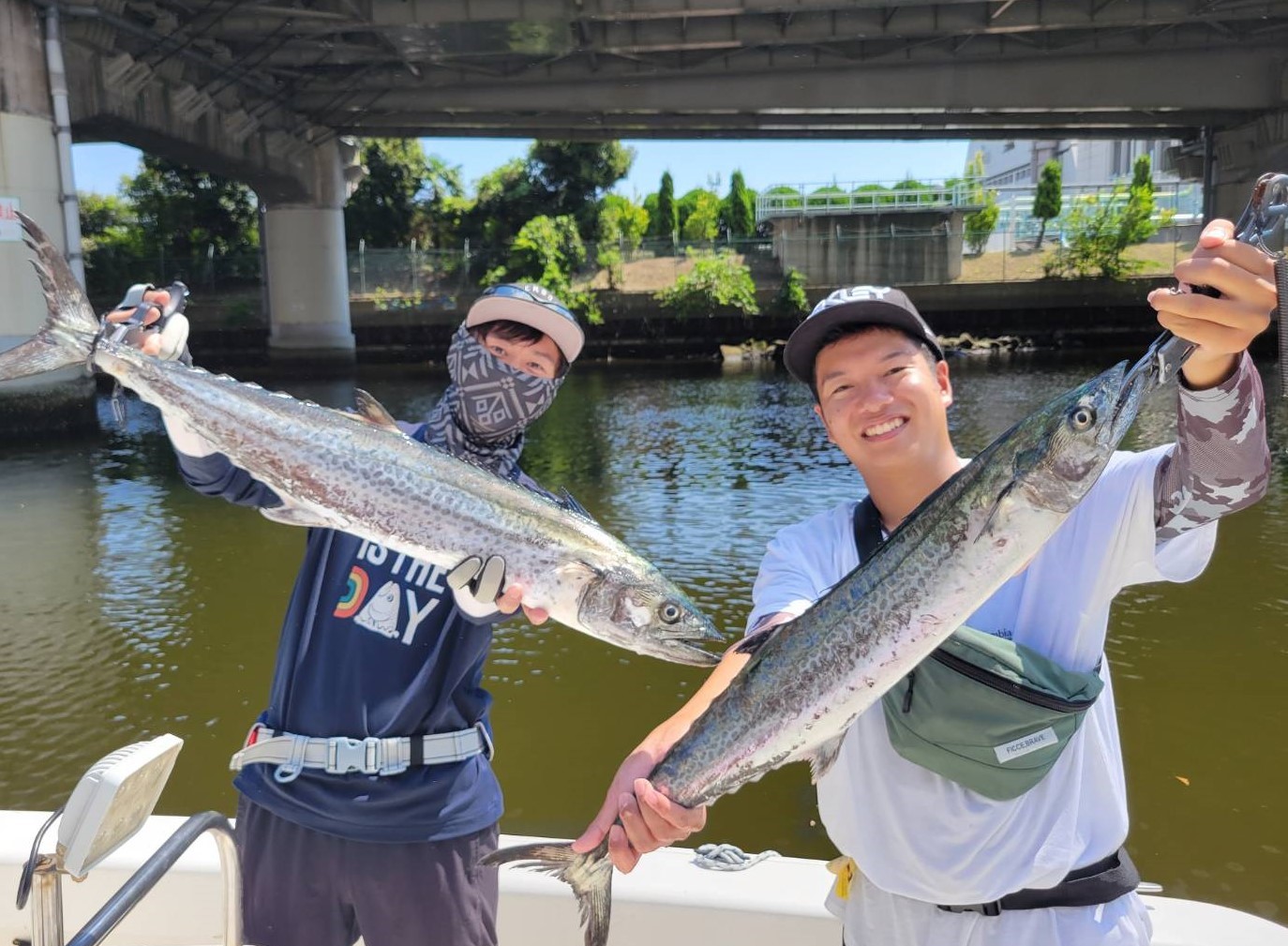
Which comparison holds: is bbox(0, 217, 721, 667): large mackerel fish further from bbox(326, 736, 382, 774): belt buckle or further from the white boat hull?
the white boat hull

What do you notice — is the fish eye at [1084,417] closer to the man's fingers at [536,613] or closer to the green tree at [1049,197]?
the man's fingers at [536,613]

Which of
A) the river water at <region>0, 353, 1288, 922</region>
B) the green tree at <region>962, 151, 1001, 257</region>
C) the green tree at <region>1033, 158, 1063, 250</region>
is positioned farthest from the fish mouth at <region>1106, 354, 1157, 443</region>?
the green tree at <region>1033, 158, 1063, 250</region>

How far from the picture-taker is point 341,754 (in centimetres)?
317

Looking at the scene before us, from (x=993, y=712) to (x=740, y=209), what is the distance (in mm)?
64708

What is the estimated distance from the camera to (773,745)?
253cm

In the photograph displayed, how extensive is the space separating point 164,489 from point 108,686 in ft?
29.7

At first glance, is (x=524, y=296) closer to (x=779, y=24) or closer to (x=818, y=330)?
(x=818, y=330)

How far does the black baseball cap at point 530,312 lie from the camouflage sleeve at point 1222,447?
1989 millimetres

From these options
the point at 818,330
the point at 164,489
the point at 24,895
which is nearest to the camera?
the point at 24,895

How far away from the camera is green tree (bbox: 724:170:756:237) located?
209ft

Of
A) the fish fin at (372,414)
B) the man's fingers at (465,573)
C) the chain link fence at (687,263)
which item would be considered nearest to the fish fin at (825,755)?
the man's fingers at (465,573)

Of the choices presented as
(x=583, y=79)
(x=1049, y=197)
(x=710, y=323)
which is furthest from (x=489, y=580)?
(x=1049, y=197)

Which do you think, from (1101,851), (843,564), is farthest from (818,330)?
(1101,851)

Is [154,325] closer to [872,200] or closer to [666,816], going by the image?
[666,816]
